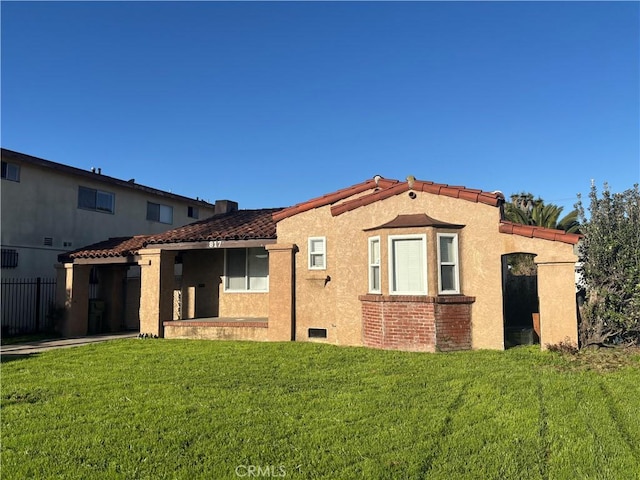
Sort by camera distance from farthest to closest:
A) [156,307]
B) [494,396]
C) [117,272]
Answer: [117,272] → [156,307] → [494,396]

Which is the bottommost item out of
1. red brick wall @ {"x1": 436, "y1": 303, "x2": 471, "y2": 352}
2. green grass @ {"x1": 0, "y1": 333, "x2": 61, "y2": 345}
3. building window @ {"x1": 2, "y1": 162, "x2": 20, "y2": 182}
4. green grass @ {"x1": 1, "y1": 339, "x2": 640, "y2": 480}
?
green grass @ {"x1": 0, "y1": 333, "x2": 61, "y2": 345}

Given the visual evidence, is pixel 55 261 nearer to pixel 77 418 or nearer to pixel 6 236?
pixel 6 236

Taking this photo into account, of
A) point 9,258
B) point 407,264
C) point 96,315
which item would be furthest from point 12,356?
point 407,264

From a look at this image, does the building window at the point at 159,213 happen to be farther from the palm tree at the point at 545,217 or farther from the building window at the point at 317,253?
the palm tree at the point at 545,217

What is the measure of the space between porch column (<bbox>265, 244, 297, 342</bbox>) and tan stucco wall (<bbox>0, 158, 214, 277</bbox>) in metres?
10.1

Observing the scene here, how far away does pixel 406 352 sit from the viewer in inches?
425

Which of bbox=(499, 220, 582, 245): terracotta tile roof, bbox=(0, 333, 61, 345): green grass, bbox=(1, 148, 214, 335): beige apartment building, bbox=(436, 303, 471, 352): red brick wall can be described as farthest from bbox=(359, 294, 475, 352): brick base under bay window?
bbox=(1, 148, 214, 335): beige apartment building

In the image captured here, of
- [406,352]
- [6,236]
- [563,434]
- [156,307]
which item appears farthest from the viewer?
[6,236]

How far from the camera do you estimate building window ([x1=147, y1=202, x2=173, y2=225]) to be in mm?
23453

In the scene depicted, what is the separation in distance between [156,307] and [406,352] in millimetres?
8119

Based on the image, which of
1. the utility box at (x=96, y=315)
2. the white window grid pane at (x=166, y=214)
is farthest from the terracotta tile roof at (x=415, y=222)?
the white window grid pane at (x=166, y=214)

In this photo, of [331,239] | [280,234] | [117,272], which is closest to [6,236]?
[117,272]

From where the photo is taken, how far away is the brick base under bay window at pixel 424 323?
426 inches

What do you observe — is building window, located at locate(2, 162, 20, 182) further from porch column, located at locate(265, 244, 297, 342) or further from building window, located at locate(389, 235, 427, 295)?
building window, located at locate(389, 235, 427, 295)
